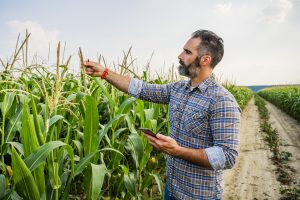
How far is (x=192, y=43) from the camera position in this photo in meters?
2.00

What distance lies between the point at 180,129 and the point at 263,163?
4532 millimetres

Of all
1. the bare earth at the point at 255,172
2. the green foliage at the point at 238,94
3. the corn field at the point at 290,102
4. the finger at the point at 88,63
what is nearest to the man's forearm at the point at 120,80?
the finger at the point at 88,63

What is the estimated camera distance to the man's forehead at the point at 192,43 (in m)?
1.99

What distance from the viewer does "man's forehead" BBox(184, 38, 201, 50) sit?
6.51 ft

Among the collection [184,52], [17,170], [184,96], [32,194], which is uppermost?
[184,52]

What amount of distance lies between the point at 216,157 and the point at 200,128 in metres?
0.26

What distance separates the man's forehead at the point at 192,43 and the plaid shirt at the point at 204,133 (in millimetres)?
217

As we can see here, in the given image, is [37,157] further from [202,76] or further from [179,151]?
[202,76]

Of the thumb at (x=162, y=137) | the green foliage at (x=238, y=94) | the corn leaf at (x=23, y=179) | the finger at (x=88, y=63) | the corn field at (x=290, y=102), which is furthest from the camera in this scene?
the green foliage at (x=238, y=94)

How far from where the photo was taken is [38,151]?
154 cm

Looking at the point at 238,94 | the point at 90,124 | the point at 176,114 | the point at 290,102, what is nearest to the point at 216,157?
the point at 176,114

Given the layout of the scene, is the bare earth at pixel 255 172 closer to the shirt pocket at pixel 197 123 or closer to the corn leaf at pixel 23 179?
the shirt pocket at pixel 197 123

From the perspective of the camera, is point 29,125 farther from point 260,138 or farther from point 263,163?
point 260,138

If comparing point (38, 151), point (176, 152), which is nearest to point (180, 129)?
point (176, 152)
